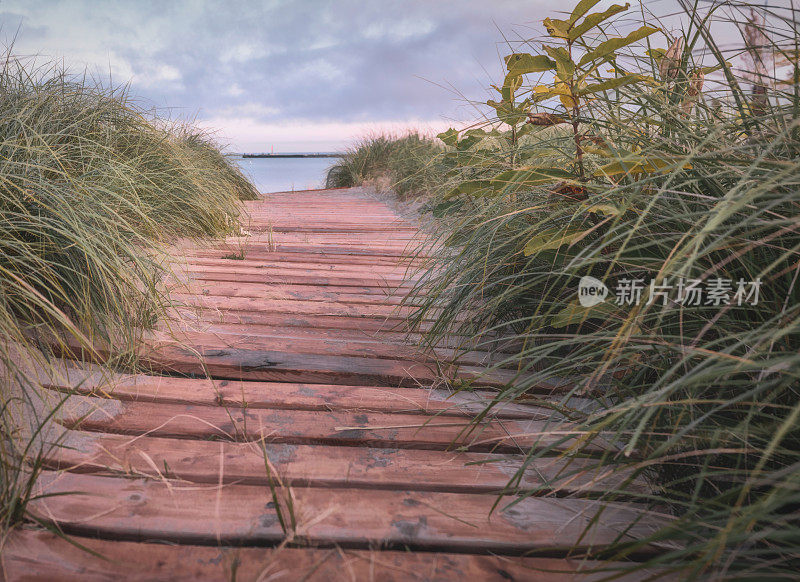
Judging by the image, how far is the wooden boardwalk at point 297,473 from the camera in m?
0.74

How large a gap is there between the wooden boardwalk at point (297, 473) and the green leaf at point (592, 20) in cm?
92

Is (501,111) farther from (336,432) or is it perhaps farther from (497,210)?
(336,432)

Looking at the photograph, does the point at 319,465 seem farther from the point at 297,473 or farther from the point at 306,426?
the point at 306,426

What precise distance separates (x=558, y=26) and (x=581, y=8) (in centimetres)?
7

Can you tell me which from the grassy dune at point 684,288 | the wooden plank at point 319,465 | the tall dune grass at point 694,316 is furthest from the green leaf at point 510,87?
the wooden plank at point 319,465

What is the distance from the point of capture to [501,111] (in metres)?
1.61

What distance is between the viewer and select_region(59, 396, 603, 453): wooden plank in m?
1.07

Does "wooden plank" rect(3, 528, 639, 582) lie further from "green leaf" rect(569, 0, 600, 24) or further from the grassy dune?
"green leaf" rect(569, 0, 600, 24)

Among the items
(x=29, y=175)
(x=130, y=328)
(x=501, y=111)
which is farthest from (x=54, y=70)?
(x=501, y=111)

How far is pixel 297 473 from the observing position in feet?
3.11

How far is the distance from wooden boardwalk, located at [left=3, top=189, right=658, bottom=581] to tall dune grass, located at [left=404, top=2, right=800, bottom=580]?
0.30 feet

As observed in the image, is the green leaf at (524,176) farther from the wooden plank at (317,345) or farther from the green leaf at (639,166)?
the wooden plank at (317,345)

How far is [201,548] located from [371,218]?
417 centimetres

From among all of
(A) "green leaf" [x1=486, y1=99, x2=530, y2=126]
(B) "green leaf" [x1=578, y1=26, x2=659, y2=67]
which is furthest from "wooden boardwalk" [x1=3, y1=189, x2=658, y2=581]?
(B) "green leaf" [x1=578, y1=26, x2=659, y2=67]
